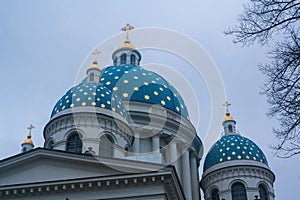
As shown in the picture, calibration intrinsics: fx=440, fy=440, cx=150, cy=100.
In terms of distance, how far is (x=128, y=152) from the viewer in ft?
74.2

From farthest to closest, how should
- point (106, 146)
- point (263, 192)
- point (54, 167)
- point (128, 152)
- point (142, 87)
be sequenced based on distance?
point (142, 87), point (263, 192), point (128, 152), point (106, 146), point (54, 167)

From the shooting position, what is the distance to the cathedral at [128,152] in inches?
663

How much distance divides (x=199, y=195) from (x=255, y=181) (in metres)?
4.38

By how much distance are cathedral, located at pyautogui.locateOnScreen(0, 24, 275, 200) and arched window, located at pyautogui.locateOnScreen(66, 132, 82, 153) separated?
51 mm

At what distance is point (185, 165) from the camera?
31.3m

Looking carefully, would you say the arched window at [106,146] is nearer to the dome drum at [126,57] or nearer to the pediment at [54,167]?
the pediment at [54,167]

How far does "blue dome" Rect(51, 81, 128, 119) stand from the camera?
23.3 m

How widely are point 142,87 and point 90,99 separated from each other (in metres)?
8.23

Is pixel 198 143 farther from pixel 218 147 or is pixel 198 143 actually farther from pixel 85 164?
pixel 85 164

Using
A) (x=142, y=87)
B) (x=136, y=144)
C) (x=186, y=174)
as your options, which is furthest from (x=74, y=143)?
(x=186, y=174)

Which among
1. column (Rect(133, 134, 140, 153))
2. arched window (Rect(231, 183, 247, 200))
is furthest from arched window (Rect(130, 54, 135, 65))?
arched window (Rect(231, 183, 247, 200))

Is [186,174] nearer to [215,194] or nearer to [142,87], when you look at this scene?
[215,194]

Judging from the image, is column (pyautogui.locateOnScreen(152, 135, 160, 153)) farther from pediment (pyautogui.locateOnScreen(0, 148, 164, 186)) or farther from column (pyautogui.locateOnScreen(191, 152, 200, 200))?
pediment (pyautogui.locateOnScreen(0, 148, 164, 186))

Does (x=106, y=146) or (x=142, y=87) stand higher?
(x=142, y=87)
